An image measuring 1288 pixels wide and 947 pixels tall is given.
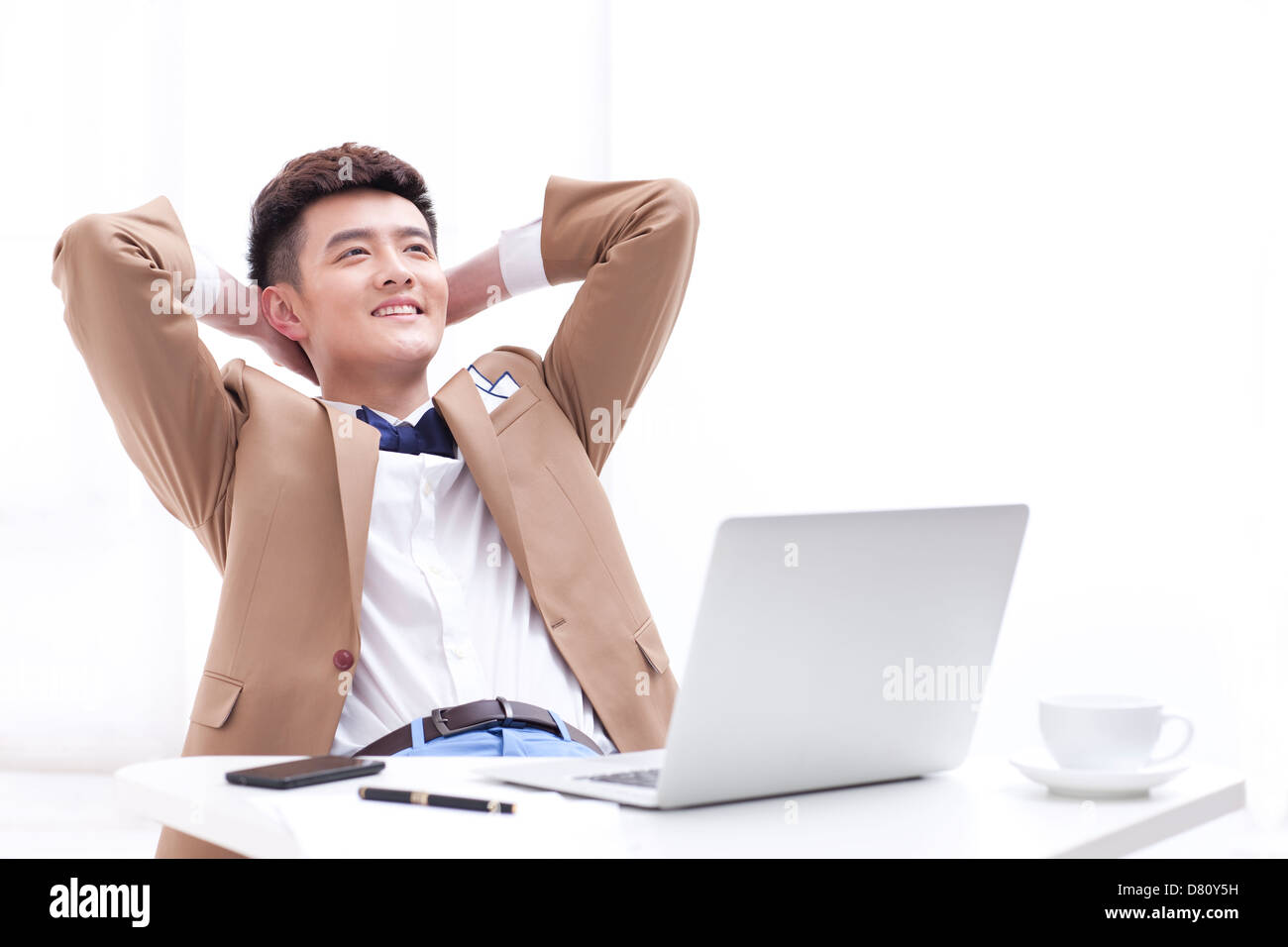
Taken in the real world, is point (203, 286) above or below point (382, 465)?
above

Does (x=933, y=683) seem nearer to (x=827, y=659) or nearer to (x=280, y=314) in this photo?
(x=827, y=659)

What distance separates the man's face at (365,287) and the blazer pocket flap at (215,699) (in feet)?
1.58

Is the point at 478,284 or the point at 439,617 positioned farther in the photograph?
the point at 478,284

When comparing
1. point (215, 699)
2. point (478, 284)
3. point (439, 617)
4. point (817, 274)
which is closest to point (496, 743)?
point (439, 617)

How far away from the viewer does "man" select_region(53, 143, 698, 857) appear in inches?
51.1

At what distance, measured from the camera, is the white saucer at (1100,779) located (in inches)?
28.6

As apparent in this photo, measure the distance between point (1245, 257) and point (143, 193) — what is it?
245 cm

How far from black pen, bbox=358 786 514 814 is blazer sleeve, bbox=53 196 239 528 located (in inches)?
30.7

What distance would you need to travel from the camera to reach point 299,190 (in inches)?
63.9
